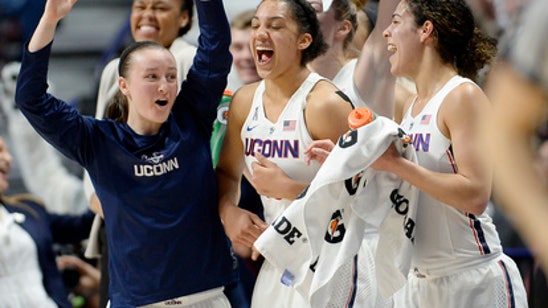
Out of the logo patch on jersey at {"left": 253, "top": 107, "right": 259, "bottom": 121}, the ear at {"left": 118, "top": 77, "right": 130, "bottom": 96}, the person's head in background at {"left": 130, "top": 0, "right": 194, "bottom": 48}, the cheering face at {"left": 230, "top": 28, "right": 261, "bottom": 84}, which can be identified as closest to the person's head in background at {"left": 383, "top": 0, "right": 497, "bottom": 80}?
the logo patch on jersey at {"left": 253, "top": 107, "right": 259, "bottom": 121}

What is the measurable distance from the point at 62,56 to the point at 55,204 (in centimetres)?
297

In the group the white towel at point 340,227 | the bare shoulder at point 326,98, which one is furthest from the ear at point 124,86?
the white towel at point 340,227

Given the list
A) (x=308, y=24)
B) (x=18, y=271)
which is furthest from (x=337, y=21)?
(x=18, y=271)

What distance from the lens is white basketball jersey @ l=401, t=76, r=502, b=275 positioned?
3.75m

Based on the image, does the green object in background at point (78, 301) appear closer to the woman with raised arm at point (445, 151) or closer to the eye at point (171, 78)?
the eye at point (171, 78)

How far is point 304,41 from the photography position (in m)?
4.01

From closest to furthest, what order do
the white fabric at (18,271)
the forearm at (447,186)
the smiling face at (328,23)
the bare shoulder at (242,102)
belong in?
the forearm at (447,186)
the bare shoulder at (242,102)
the smiling face at (328,23)
the white fabric at (18,271)

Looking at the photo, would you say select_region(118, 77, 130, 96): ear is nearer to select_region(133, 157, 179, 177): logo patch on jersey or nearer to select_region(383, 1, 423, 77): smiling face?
select_region(133, 157, 179, 177): logo patch on jersey

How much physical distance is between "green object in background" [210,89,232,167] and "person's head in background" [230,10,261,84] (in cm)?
154

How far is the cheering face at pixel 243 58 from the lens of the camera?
6.05 m

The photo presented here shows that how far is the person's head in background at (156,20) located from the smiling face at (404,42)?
1.43 m

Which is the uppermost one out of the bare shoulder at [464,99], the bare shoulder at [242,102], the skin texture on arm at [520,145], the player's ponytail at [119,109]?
the skin texture on arm at [520,145]

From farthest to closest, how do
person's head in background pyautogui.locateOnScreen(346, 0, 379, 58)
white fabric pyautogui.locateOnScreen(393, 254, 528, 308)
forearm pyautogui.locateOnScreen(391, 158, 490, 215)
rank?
person's head in background pyautogui.locateOnScreen(346, 0, 379, 58) → white fabric pyautogui.locateOnScreen(393, 254, 528, 308) → forearm pyautogui.locateOnScreen(391, 158, 490, 215)

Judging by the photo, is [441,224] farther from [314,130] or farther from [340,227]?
[314,130]
